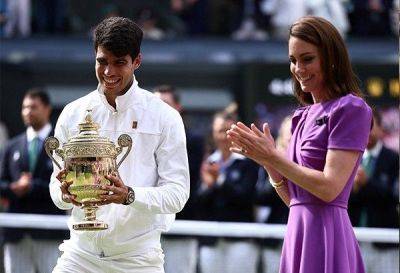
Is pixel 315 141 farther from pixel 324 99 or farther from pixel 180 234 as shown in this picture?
pixel 180 234

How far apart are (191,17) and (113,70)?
1545 cm

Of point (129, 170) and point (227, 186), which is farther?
point (227, 186)

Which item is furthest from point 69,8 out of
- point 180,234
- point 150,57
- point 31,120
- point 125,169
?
point 125,169

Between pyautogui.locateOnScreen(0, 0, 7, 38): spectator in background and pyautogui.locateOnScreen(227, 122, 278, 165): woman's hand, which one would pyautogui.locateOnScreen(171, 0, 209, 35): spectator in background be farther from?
pyautogui.locateOnScreen(227, 122, 278, 165): woman's hand

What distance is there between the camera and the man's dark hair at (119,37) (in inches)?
246

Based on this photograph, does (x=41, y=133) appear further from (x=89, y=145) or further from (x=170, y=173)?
(x=89, y=145)

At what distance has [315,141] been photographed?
5.89m

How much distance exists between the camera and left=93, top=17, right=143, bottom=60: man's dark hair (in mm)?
6238

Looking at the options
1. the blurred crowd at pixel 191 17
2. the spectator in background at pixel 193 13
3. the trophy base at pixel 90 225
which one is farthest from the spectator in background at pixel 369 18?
the trophy base at pixel 90 225

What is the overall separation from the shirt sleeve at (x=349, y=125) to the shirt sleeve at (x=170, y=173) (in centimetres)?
82

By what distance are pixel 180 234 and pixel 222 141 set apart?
2.15 meters

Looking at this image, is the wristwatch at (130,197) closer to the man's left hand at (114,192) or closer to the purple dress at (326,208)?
the man's left hand at (114,192)

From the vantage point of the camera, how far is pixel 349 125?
5828 millimetres

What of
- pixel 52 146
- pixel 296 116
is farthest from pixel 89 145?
pixel 296 116
